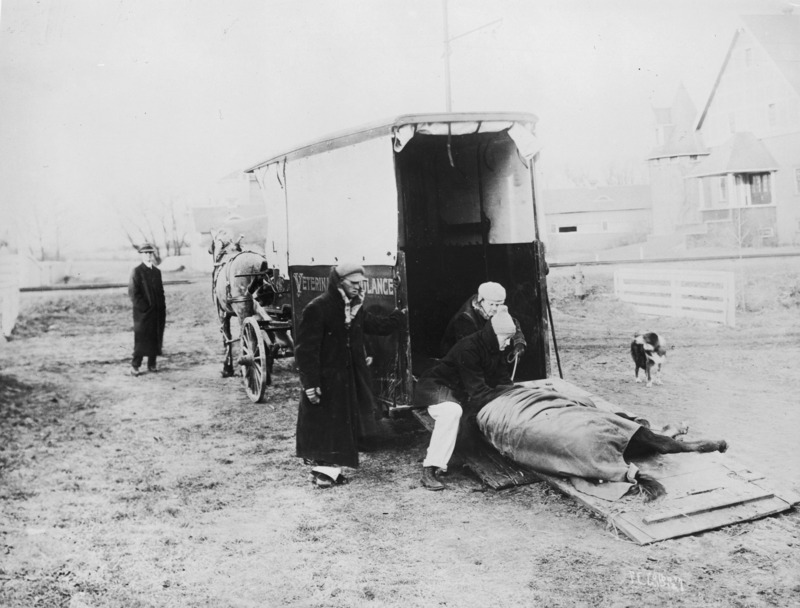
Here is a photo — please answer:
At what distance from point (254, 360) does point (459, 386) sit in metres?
2.70

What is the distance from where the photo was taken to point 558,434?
355cm

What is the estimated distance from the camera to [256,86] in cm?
386

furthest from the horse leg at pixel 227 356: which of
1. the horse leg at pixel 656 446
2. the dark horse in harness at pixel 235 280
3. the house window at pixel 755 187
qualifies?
the house window at pixel 755 187

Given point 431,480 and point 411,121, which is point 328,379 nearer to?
point 431,480

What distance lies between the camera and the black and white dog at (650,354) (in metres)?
6.05

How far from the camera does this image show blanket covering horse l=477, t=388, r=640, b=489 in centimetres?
343

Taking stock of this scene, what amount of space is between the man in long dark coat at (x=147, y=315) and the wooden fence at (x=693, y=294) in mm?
5046

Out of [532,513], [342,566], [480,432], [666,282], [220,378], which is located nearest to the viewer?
[342,566]

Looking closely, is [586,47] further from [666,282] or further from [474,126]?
[666,282]

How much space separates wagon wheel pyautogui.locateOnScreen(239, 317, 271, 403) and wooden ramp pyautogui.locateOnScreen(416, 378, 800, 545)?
287cm

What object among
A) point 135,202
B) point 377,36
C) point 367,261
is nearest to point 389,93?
point 377,36

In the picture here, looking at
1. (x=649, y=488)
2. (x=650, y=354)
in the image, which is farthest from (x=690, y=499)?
(x=650, y=354)

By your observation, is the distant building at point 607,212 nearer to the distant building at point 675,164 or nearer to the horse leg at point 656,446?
the distant building at point 675,164

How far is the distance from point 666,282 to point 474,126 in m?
3.15
